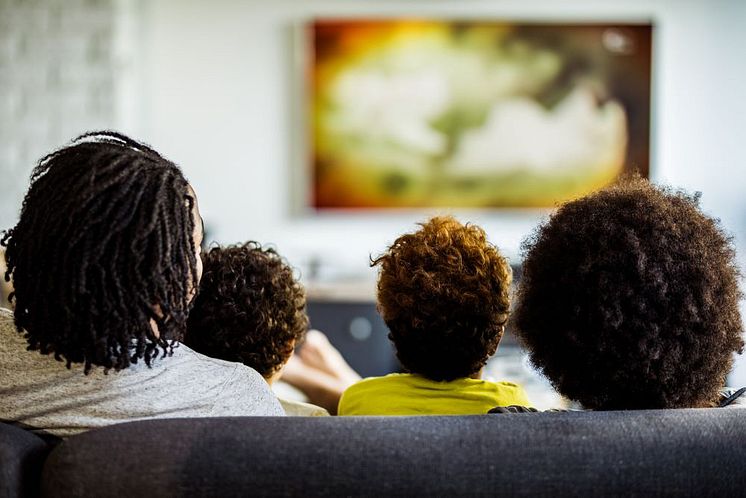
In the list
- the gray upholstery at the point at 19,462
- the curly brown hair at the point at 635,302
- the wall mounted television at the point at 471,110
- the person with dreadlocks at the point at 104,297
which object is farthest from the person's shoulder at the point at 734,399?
the wall mounted television at the point at 471,110

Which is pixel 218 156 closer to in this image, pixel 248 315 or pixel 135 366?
pixel 248 315

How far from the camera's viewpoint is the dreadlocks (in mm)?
841

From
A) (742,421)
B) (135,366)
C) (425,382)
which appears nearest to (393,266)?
(425,382)

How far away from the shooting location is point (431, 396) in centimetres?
116

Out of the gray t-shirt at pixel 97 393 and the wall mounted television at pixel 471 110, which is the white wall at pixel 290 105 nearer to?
the wall mounted television at pixel 471 110

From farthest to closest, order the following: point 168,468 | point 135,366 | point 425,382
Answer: point 425,382 < point 135,366 < point 168,468

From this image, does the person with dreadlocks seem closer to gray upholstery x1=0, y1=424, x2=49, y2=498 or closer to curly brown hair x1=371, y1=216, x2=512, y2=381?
gray upholstery x1=0, y1=424, x2=49, y2=498

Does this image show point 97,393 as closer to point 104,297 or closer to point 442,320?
point 104,297

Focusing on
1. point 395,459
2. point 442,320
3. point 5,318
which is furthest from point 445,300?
point 5,318

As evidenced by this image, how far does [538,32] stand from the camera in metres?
3.72

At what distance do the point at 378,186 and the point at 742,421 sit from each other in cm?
307

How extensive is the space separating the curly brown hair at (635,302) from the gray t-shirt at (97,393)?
0.38m

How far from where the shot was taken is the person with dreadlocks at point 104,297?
84cm

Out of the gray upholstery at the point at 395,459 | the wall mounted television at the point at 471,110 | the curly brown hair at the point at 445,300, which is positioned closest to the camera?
the gray upholstery at the point at 395,459
